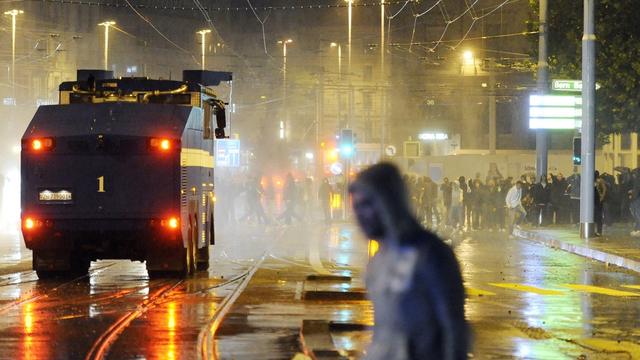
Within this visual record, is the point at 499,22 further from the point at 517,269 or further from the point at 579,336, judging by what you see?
the point at 579,336

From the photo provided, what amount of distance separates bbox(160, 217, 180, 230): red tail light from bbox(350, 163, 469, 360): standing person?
1384 centimetres

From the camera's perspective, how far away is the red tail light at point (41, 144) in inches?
736

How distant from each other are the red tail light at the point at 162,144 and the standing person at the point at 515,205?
18.8 metres

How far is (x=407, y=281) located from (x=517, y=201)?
31.7 m

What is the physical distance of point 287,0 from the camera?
294ft

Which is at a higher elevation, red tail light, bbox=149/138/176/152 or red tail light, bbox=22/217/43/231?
red tail light, bbox=149/138/176/152

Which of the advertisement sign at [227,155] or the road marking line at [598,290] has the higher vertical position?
the advertisement sign at [227,155]

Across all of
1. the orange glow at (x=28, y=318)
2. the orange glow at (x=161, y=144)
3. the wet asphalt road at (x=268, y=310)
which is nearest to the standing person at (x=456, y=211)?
the wet asphalt road at (x=268, y=310)

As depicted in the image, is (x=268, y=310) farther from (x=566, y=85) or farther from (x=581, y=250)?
(x=566, y=85)

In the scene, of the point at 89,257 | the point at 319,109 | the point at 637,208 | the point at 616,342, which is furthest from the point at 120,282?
the point at 319,109

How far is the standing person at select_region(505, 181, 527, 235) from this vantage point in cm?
3591

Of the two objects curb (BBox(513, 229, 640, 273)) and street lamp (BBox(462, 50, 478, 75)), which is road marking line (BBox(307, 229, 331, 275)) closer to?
curb (BBox(513, 229, 640, 273))

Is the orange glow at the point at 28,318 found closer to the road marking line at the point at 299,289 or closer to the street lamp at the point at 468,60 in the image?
the road marking line at the point at 299,289

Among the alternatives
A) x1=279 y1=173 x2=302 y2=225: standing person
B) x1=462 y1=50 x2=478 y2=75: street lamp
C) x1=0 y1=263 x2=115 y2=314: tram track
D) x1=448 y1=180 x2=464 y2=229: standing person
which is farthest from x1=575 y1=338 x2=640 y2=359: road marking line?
x1=462 y1=50 x2=478 y2=75: street lamp
